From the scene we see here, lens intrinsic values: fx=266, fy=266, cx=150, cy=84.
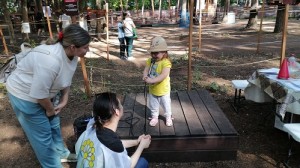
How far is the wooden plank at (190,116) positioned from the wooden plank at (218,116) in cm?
22

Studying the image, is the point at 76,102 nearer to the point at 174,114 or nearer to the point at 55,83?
the point at 174,114

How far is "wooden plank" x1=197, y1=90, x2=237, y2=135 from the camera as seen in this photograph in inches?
120

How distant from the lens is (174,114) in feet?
11.8

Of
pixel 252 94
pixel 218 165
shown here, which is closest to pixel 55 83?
pixel 218 165

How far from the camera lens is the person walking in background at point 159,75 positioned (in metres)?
2.90

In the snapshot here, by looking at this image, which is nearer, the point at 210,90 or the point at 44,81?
the point at 44,81

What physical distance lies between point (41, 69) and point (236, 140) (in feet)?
7.14

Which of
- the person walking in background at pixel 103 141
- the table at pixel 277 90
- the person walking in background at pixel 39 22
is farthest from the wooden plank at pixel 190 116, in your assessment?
the person walking in background at pixel 39 22

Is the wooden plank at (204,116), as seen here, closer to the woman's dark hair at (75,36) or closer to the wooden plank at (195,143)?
the wooden plank at (195,143)

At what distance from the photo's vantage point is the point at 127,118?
3490 mm

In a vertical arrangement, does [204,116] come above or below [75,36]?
below

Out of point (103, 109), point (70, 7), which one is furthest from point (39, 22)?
point (103, 109)

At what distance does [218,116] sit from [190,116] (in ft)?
1.19

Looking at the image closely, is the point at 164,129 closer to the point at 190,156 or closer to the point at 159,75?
the point at 190,156
